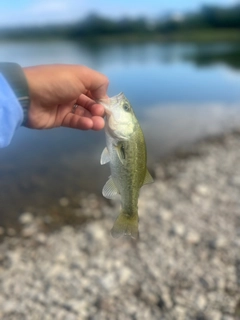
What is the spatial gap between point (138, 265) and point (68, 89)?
369 cm

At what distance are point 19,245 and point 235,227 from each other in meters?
3.10

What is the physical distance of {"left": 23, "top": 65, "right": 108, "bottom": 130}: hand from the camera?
259 cm

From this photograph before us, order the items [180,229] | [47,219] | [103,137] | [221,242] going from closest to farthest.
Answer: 1. [221,242]
2. [180,229]
3. [47,219]
4. [103,137]

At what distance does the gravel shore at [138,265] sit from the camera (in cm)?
514

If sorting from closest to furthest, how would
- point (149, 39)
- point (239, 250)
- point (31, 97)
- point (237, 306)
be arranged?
point (31, 97) < point (237, 306) < point (239, 250) < point (149, 39)

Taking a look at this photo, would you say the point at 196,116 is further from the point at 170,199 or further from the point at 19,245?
the point at 19,245

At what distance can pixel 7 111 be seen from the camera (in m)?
2.37

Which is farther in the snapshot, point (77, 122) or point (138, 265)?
point (138, 265)

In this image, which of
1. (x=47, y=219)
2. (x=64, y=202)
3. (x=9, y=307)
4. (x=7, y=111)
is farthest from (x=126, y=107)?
(x=64, y=202)

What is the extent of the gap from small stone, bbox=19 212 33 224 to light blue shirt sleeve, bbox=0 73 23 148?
507 centimetres

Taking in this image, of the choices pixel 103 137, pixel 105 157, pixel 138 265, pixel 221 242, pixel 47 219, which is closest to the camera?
pixel 105 157

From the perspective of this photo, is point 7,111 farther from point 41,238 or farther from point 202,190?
point 202,190

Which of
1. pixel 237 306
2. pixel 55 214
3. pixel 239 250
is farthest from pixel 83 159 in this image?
pixel 237 306

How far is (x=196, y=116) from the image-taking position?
15641 mm
